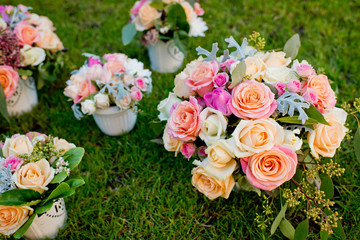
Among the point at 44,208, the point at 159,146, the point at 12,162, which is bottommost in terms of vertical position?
the point at 159,146

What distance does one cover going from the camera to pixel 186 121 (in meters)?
1.39

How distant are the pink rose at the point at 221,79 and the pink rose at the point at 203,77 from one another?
22mm

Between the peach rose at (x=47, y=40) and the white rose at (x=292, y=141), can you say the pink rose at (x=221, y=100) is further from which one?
the peach rose at (x=47, y=40)

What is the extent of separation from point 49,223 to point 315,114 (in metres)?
1.33

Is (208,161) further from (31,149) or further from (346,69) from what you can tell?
(346,69)

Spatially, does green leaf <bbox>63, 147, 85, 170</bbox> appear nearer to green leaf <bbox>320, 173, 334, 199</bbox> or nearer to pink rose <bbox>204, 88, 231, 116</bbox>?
pink rose <bbox>204, 88, 231, 116</bbox>

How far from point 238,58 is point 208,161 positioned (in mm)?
565

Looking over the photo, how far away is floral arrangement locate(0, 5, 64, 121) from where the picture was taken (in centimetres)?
197

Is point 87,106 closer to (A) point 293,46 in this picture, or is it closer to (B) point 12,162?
(B) point 12,162

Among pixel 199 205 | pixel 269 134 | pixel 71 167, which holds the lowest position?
pixel 199 205

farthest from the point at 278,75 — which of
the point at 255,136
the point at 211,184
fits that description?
the point at 211,184

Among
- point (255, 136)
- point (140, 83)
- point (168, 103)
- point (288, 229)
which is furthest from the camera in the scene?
point (140, 83)

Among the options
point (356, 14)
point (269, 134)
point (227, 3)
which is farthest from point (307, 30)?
point (269, 134)

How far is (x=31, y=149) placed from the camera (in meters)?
1.49
